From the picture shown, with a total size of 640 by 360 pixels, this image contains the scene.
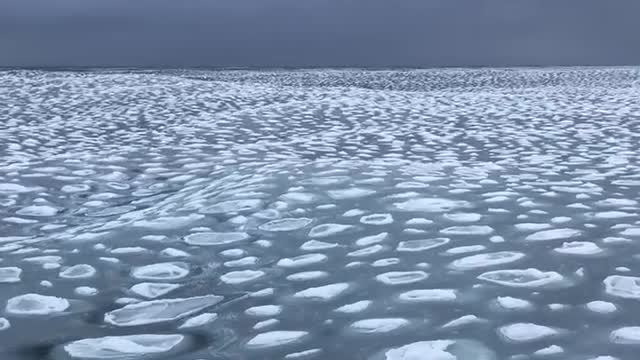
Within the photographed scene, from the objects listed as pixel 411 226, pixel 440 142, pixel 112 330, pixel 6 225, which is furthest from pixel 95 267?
pixel 440 142

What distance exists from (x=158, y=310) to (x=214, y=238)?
1527 mm

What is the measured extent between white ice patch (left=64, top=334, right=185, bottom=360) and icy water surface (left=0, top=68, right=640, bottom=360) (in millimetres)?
12

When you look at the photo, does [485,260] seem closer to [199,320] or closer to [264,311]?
[264,311]

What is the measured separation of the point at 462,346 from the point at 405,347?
0.27m

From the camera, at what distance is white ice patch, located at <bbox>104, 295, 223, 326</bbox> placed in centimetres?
395

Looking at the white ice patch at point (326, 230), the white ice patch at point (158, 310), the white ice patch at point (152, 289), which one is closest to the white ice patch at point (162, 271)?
the white ice patch at point (152, 289)

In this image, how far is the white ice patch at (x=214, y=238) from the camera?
216 inches

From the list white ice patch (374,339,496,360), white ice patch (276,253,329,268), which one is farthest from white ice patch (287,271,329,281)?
white ice patch (374,339,496,360)

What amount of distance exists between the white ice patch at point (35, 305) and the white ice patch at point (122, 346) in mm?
601

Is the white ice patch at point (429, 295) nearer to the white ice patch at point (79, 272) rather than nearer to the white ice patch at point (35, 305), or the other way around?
the white ice patch at point (35, 305)

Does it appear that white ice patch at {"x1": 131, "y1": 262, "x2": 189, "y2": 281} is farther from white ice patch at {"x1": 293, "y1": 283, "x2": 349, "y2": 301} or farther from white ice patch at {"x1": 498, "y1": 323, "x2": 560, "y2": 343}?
white ice patch at {"x1": 498, "y1": 323, "x2": 560, "y2": 343}

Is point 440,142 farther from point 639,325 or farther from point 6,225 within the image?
point 639,325

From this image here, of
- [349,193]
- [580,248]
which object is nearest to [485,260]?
[580,248]

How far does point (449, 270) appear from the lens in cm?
460
